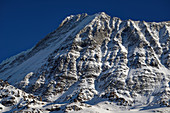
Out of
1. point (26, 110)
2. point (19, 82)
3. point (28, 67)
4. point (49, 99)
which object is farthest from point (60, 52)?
point (26, 110)

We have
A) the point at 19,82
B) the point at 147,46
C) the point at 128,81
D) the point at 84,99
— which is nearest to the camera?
the point at 84,99

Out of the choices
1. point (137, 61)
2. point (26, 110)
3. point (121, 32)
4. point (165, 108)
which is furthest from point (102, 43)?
point (26, 110)

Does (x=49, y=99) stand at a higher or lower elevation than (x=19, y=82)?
lower

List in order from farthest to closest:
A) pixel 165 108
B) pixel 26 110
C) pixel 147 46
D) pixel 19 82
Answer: pixel 147 46 → pixel 19 82 → pixel 165 108 → pixel 26 110

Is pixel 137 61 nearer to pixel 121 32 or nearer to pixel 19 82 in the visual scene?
pixel 121 32

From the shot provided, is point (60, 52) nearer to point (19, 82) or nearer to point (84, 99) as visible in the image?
point (19, 82)

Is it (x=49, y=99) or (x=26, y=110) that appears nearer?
(x=26, y=110)

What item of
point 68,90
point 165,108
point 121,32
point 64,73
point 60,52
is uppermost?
point 121,32
